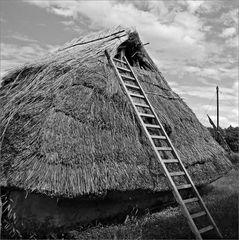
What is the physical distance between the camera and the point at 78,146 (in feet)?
22.6

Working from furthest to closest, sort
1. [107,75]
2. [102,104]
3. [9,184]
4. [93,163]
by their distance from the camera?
[107,75], [102,104], [93,163], [9,184]

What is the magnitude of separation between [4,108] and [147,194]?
3.55 meters

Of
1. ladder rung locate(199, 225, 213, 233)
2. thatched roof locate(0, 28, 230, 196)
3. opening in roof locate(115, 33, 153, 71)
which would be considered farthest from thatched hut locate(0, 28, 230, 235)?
ladder rung locate(199, 225, 213, 233)

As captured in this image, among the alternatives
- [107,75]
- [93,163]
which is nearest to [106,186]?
[93,163]

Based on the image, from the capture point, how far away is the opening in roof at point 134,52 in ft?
31.8

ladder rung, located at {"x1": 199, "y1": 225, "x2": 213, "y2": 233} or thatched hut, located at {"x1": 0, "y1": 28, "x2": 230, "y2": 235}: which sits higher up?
thatched hut, located at {"x1": 0, "y1": 28, "x2": 230, "y2": 235}

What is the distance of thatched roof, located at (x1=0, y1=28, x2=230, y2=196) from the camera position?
6.52 meters

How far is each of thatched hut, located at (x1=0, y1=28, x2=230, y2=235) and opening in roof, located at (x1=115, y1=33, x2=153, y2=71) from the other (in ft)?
0.76

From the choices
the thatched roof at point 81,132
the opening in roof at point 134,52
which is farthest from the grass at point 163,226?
the opening in roof at point 134,52

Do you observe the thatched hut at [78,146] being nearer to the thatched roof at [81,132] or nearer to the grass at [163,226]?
the thatched roof at [81,132]

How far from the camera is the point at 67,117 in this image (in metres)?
7.14

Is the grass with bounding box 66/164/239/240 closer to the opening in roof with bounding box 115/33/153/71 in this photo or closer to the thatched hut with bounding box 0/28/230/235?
the thatched hut with bounding box 0/28/230/235

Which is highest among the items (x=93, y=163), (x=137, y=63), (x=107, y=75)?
(x=137, y=63)

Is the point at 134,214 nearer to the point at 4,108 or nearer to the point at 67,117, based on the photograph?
the point at 67,117
